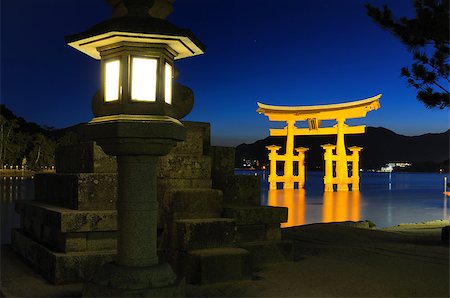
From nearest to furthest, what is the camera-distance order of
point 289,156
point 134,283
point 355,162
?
point 134,283 → point 289,156 → point 355,162

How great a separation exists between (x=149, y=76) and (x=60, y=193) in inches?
94.7

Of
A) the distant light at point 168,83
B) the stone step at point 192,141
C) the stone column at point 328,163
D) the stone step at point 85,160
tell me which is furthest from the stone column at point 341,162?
the distant light at point 168,83

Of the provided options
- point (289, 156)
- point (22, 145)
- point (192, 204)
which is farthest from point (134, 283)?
point (22, 145)

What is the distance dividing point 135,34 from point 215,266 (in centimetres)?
213

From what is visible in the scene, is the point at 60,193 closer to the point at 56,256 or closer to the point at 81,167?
the point at 81,167

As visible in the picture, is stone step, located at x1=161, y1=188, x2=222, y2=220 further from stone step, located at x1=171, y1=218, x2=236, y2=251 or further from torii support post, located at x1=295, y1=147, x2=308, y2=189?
torii support post, located at x1=295, y1=147, x2=308, y2=189

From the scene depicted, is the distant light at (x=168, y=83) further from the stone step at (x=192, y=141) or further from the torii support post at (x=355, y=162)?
the torii support post at (x=355, y=162)

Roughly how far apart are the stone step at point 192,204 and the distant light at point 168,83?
152cm

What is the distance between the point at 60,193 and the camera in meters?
5.07

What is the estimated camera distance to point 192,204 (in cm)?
479

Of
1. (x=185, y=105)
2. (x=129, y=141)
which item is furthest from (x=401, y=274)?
(x=129, y=141)

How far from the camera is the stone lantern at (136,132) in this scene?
10.3 feet

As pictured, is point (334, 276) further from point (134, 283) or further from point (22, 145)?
point (22, 145)

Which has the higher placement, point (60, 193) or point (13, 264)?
point (60, 193)
